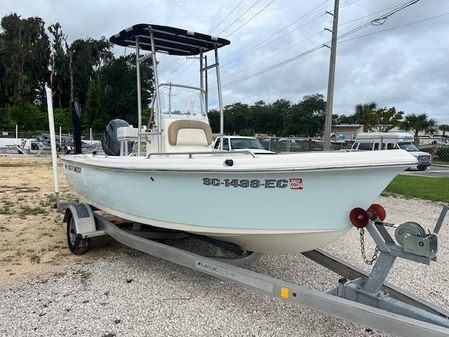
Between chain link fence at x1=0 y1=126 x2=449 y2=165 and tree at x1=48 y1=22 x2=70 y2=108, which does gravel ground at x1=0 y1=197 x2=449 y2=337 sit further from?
tree at x1=48 y1=22 x2=70 y2=108

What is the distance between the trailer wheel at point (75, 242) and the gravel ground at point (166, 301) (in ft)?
1.10

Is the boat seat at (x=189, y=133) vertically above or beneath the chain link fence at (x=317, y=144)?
above

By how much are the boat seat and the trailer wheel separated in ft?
5.50

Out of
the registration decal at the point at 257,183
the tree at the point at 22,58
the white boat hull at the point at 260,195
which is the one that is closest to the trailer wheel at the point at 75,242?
the white boat hull at the point at 260,195

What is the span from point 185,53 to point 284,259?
10.8 ft

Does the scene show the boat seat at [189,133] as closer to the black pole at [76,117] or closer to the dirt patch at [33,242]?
the dirt patch at [33,242]

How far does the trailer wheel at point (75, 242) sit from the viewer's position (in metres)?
5.26

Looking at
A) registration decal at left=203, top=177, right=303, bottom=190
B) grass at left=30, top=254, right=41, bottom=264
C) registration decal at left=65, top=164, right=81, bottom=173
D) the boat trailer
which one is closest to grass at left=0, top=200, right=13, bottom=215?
registration decal at left=65, top=164, right=81, bottom=173

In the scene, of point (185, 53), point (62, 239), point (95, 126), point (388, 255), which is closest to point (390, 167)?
point (388, 255)

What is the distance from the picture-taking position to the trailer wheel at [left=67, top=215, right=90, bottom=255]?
17.3ft

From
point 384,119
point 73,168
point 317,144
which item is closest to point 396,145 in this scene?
point 317,144

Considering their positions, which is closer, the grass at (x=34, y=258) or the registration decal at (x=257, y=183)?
the registration decal at (x=257, y=183)

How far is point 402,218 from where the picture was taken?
832cm

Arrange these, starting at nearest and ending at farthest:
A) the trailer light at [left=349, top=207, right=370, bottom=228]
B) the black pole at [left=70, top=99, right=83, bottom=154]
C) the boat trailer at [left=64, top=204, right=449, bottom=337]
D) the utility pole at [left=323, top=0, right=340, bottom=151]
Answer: the boat trailer at [left=64, top=204, right=449, bottom=337], the trailer light at [left=349, top=207, right=370, bottom=228], the black pole at [left=70, top=99, right=83, bottom=154], the utility pole at [left=323, top=0, right=340, bottom=151]
